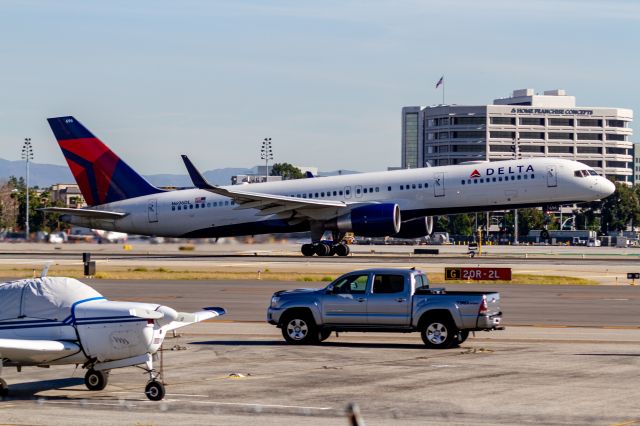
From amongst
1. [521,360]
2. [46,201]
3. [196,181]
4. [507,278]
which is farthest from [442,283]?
[46,201]

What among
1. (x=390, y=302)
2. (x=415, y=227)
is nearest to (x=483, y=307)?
(x=390, y=302)

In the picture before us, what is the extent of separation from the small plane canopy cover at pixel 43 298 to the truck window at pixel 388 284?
8591 millimetres

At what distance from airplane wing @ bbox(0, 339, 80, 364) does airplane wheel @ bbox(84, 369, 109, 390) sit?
922 mm

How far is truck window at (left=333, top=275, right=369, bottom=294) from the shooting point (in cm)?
2602

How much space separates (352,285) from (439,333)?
2.34 metres

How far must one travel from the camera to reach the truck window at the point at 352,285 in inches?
1024

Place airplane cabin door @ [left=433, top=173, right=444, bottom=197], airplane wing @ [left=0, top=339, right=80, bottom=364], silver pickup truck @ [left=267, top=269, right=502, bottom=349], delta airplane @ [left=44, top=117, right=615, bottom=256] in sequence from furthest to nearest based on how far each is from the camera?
1. airplane cabin door @ [left=433, top=173, right=444, bottom=197]
2. delta airplane @ [left=44, top=117, right=615, bottom=256]
3. silver pickup truck @ [left=267, top=269, right=502, bottom=349]
4. airplane wing @ [left=0, top=339, right=80, bottom=364]

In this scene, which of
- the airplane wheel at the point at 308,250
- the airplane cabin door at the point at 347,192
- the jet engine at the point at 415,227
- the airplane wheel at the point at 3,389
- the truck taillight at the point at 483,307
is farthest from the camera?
the airplane wheel at the point at 308,250

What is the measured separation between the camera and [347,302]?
25.8 metres

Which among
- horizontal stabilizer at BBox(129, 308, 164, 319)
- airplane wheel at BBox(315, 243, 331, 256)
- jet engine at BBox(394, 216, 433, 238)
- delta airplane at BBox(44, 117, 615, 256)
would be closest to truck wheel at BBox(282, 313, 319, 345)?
horizontal stabilizer at BBox(129, 308, 164, 319)

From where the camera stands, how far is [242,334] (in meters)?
29.2

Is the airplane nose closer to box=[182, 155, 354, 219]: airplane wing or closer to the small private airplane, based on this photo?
box=[182, 155, 354, 219]: airplane wing

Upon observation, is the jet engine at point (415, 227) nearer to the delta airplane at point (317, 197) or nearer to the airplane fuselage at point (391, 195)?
the delta airplane at point (317, 197)

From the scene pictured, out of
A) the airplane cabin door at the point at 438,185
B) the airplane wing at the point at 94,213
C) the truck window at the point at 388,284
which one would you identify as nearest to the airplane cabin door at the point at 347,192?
the airplane cabin door at the point at 438,185
